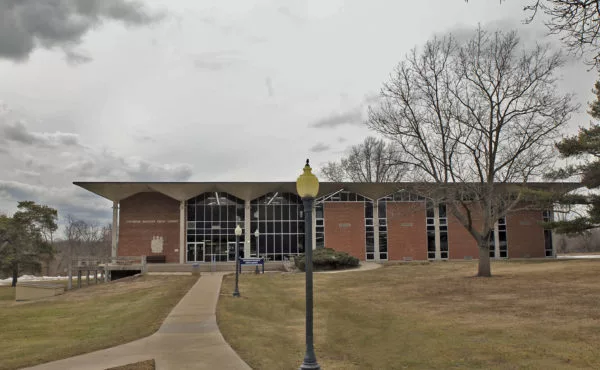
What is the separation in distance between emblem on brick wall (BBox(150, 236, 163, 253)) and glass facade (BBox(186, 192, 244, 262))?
2.91 meters

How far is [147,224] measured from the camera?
53062mm

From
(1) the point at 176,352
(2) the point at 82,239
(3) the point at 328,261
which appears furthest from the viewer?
(2) the point at 82,239

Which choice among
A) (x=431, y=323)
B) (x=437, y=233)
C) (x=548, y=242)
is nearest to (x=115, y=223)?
(x=437, y=233)

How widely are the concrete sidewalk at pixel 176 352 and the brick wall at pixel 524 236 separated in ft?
151

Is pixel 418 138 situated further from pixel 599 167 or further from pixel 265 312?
pixel 265 312

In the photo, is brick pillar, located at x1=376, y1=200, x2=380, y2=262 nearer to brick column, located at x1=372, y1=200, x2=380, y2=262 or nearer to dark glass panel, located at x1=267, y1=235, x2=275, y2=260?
brick column, located at x1=372, y1=200, x2=380, y2=262

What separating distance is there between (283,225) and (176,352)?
43.5 m

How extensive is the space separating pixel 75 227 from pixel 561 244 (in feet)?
381

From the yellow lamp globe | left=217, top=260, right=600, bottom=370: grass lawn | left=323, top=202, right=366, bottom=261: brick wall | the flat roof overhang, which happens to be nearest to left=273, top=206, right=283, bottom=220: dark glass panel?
the flat roof overhang

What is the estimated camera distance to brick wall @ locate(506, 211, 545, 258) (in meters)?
53.1

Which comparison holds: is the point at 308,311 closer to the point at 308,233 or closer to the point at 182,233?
the point at 308,233

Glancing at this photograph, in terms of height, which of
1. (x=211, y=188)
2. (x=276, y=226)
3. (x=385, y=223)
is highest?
(x=211, y=188)

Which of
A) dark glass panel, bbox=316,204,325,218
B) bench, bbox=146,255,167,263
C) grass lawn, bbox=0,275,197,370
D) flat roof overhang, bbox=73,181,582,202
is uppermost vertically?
flat roof overhang, bbox=73,181,582,202

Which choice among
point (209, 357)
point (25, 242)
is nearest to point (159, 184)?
point (25, 242)
